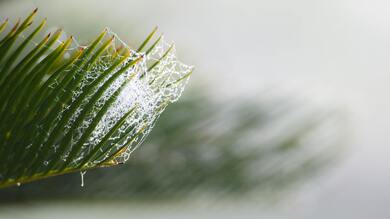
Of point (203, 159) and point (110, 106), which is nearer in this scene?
point (110, 106)

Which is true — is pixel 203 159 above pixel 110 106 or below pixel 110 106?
above

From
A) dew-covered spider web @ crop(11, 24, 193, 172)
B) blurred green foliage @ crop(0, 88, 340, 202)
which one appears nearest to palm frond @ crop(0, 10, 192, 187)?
dew-covered spider web @ crop(11, 24, 193, 172)

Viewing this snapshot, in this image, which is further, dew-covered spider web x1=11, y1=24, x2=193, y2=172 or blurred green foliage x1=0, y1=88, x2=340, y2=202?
blurred green foliage x1=0, y1=88, x2=340, y2=202

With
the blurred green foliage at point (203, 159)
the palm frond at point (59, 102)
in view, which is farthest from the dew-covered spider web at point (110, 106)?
the blurred green foliage at point (203, 159)

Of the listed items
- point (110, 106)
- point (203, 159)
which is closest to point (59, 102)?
point (110, 106)

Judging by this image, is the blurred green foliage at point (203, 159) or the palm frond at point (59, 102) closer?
the palm frond at point (59, 102)

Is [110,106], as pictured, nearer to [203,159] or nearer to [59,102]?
[59,102]

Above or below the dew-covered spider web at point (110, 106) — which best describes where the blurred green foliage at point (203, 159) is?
above

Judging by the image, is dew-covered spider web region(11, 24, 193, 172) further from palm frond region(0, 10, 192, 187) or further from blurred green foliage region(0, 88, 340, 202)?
blurred green foliage region(0, 88, 340, 202)

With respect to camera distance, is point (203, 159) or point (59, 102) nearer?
point (59, 102)

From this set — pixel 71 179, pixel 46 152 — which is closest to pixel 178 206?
pixel 71 179

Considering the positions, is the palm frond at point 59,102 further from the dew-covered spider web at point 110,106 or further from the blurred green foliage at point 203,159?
the blurred green foliage at point 203,159
